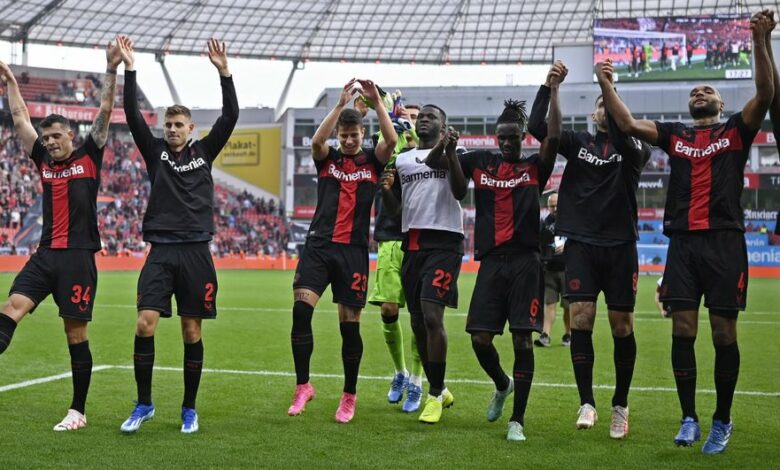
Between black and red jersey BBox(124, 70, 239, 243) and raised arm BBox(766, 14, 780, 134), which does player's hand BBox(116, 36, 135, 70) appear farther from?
raised arm BBox(766, 14, 780, 134)

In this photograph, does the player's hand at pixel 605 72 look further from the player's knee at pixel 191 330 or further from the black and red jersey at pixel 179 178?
the player's knee at pixel 191 330

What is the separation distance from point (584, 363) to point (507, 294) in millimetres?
705

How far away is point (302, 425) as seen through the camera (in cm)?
635

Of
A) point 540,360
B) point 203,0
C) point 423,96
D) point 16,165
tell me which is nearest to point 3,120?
point 16,165

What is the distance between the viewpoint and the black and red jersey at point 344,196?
22.9 ft

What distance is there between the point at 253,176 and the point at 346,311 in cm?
5157

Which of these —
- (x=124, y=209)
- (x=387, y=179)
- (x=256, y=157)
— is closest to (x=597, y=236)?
A: (x=387, y=179)

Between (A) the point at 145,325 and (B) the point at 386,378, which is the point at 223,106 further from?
(B) the point at 386,378

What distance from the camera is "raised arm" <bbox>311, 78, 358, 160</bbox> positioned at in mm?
6922

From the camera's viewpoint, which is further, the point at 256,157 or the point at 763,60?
the point at 256,157

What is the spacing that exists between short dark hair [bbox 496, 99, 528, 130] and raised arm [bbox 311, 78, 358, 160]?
1.18 meters

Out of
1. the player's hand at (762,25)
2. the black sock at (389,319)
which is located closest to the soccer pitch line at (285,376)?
the black sock at (389,319)

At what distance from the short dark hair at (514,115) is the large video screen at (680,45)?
43.1 metres

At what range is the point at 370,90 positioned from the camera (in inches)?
275
